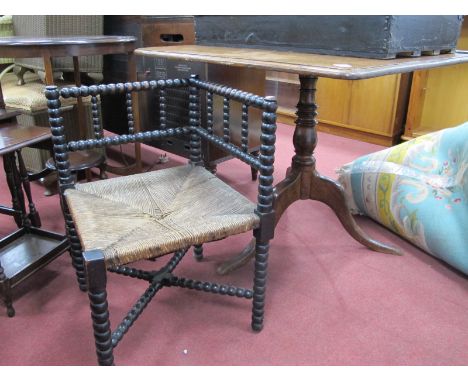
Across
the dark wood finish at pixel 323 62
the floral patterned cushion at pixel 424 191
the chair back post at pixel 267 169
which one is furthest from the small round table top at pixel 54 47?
the floral patterned cushion at pixel 424 191

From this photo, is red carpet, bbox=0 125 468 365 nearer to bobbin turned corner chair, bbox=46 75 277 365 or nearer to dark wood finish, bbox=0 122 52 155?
bobbin turned corner chair, bbox=46 75 277 365

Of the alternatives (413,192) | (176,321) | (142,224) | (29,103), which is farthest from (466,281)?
(29,103)

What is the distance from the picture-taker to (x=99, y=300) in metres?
0.92

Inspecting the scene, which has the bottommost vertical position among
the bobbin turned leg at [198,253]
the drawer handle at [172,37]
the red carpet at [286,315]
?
the red carpet at [286,315]

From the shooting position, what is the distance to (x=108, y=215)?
1.06 m

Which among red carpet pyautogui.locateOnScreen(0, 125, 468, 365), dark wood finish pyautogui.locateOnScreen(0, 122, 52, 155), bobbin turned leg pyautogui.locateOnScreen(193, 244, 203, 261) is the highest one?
dark wood finish pyautogui.locateOnScreen(0, 122, 52, 155)

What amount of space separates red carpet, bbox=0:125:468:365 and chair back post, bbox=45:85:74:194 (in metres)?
0.44

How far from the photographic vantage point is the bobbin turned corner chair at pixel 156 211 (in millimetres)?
931

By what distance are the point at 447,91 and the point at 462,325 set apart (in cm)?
198

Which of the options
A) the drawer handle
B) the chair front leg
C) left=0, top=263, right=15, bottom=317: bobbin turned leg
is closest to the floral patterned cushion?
the chair front leg

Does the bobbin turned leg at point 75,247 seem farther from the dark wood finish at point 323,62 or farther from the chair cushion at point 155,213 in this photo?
the dark wood finish at point 323,62

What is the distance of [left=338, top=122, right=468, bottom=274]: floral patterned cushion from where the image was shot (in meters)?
1.48

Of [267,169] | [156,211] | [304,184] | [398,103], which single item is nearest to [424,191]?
[304,184]

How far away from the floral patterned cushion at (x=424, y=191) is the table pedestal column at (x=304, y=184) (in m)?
0.15
